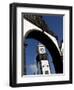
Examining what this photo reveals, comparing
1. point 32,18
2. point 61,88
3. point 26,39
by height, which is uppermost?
point 32,18

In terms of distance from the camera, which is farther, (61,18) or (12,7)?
(61,18)

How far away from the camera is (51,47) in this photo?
5.14ft

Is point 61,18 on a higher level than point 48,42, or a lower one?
higher

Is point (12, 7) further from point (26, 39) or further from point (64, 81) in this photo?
point (64, 81)

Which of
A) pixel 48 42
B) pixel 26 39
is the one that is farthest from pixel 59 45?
pixel 26 39

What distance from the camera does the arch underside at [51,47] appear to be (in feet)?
5.03

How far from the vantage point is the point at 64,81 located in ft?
5.20

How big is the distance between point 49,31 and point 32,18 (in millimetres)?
120

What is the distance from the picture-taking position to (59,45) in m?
1.58

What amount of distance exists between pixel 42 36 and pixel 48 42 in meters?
0.05

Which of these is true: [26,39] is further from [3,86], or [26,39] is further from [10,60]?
[3,86]

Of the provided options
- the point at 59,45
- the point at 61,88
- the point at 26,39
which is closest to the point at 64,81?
the point at 61,88

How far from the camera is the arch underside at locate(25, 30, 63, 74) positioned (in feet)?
5.03

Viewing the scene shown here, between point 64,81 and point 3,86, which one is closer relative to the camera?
point 3,86
